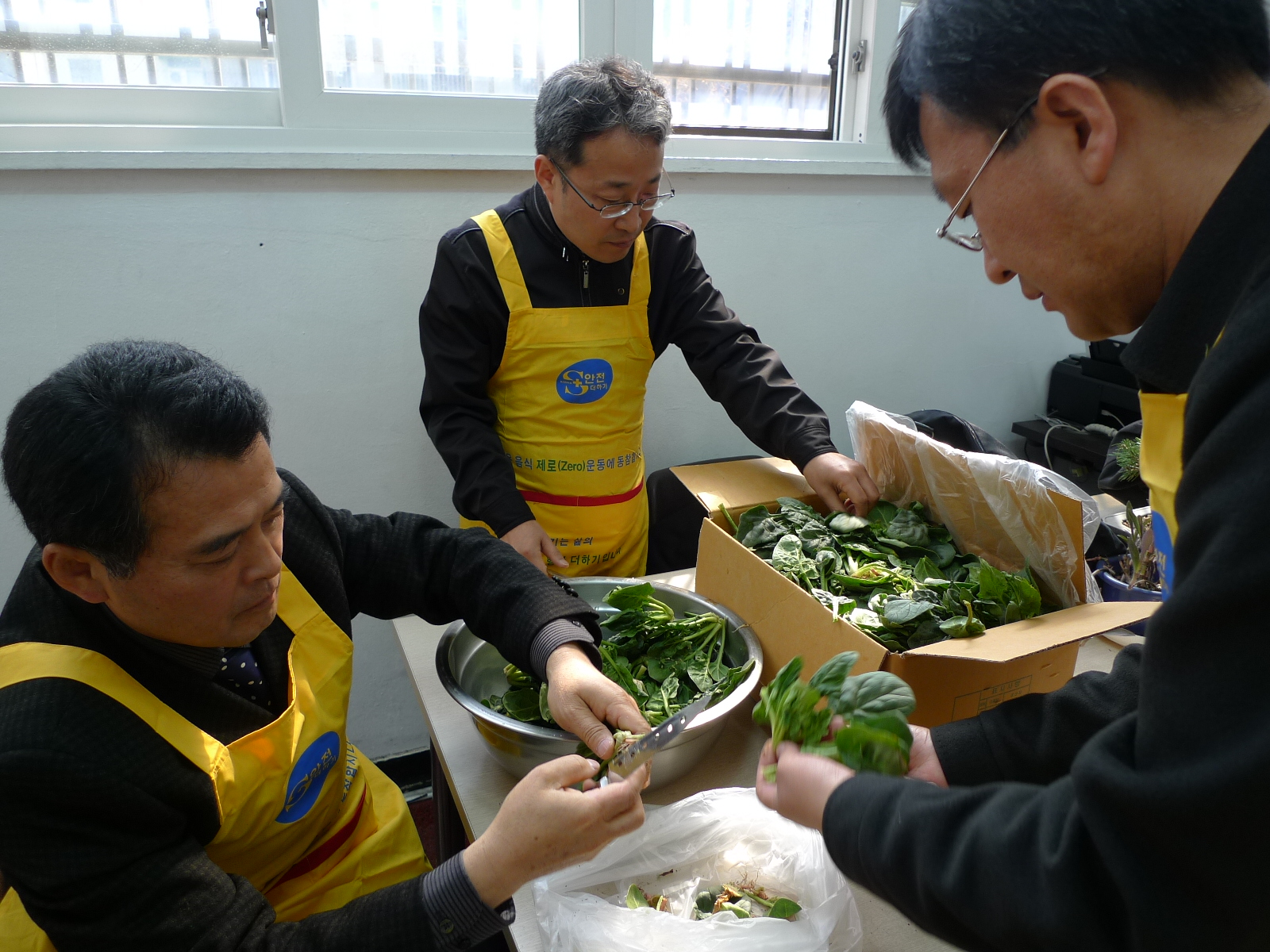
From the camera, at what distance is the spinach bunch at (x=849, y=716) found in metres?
0.95

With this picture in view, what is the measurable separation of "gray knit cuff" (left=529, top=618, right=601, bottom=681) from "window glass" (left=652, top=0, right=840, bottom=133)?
2.15 m

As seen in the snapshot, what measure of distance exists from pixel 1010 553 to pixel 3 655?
62.2 inches

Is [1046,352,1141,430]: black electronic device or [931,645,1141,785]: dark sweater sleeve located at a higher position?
[931,645,1141,785]: dark sweater sleeve

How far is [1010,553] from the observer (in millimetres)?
1611

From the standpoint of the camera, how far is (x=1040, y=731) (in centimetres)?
109

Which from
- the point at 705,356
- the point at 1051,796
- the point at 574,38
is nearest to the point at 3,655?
the point at 1051,796

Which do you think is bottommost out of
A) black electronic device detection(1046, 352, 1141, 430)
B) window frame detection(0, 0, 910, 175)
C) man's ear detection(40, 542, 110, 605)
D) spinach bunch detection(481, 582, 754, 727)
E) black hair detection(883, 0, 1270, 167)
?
black electronic device detection(1046, 352, 1141, 430)

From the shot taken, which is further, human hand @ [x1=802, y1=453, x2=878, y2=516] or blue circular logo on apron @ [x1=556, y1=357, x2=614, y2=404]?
blue circular logo on apron @ [x1=556, y1=357, x2=614, y2=404]

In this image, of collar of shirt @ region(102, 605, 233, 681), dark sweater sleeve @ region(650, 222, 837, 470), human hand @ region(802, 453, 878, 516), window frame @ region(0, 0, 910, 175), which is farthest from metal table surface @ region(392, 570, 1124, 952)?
window frame @ region(0, 0, 910, 175)

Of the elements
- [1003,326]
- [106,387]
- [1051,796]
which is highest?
[106,387]

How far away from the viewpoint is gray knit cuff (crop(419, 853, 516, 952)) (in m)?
1.04

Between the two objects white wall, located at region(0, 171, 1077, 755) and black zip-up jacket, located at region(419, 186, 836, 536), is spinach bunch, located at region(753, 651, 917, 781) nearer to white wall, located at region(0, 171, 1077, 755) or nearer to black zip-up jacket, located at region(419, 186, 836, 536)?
black zip-up jacket, located at region(419, 186, 836, 536)

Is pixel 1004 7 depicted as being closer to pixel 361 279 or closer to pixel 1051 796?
pixel 1051 796

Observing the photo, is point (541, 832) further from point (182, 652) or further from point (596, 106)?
point (596, 106)
